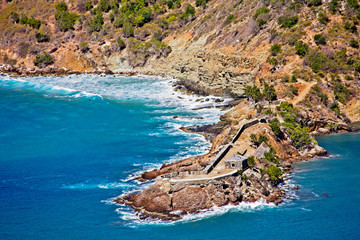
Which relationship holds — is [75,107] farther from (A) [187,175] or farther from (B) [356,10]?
(B) [356,10]

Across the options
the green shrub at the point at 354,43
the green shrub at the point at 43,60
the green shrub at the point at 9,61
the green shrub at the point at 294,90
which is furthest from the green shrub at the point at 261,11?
the green shrub at the point at 9,61

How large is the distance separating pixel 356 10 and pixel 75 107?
6592 cm

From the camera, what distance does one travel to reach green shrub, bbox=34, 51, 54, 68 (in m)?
164

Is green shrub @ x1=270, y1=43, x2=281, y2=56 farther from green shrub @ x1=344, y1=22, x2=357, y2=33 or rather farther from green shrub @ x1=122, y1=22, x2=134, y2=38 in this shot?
green shrub @ x1=122, y1=22, x2=134, y2=38

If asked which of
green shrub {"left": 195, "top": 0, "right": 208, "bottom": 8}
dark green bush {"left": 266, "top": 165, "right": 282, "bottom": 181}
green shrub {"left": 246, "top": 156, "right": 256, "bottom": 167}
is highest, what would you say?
green shrub {"left": 195, "top": 0, "right": 208, "bottom": 8}

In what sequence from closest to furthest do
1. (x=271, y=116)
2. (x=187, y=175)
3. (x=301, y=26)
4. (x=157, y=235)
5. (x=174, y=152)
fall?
(x=157, y=235) < (x=187, y=175) < (x=174, y=152) < (x=271, y=116) < (x=301, y=26)

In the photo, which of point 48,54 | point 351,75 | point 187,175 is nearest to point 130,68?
point 48,54

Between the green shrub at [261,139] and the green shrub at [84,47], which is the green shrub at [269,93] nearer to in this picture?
the green shrub at [261,139]

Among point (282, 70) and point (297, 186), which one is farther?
point (282, 70)

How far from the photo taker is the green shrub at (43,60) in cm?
16412

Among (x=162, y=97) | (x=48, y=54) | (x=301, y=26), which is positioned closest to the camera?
(x=301, y=26)

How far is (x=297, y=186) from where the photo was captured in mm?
52000

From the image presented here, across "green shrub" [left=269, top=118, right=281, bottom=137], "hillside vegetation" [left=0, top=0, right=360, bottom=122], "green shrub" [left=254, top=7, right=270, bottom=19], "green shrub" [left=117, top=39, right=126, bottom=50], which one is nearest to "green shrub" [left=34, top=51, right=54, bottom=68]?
"hillside vegetation" [left=0, top=0, right=360, bottom=122]

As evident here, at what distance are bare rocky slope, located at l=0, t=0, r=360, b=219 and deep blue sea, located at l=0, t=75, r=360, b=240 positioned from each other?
282 cm
